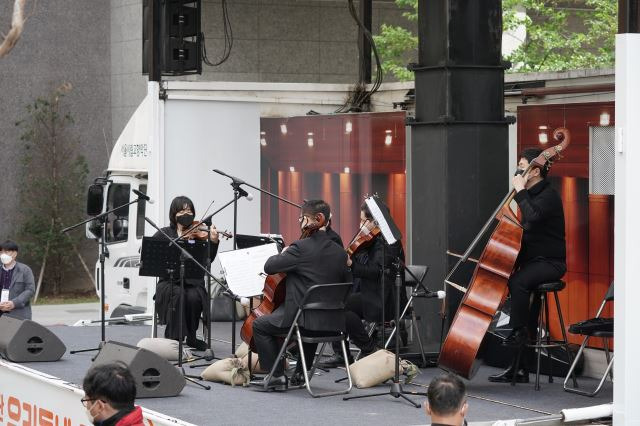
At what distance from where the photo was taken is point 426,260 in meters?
10.5

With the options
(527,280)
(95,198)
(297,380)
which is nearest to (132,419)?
(297,380)

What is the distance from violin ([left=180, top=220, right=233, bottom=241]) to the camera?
10586mm

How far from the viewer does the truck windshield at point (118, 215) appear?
16266 mm

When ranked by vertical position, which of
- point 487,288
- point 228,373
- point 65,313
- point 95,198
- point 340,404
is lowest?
point 65,313

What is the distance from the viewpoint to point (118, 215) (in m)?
16.4

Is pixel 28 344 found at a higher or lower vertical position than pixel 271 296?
lower

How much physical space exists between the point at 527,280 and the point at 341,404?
1.59 m

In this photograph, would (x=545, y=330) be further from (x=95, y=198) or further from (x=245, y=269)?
(x=95, y=198)

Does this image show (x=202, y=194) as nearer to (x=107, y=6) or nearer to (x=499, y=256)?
(x=499, y=256)

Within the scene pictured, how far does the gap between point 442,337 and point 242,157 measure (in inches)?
190

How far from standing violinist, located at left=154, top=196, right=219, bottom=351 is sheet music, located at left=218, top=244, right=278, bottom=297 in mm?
1396

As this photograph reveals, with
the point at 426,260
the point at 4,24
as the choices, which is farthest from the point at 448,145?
the point at 4,24

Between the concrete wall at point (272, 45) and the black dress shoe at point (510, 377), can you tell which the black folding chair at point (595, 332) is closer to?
the black dress shoe at point (510, 377)

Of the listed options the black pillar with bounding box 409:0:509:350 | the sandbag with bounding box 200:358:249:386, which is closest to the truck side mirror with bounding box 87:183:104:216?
the sandbag with bounding box 200:358:249:386
